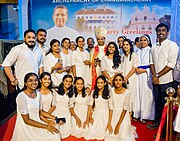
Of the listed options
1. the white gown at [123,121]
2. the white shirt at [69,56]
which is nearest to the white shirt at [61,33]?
the white shirt at [69,56]

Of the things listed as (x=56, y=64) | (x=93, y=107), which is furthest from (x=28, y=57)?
(x=93, y=107)

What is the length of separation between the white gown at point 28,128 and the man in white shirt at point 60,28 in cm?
194

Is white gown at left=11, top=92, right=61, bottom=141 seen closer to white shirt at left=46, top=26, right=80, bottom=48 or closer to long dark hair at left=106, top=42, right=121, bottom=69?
long dark hair at left=106, top=42, right=121, bottom=69

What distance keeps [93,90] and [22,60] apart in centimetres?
106

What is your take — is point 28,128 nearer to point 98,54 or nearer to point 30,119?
point 30,119

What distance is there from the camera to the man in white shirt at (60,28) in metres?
4.94

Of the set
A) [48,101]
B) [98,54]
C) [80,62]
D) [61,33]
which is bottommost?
[48,101]

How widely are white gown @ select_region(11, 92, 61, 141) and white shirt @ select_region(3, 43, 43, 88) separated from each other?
620mm

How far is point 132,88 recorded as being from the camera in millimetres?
4051

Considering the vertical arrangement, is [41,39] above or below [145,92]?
above

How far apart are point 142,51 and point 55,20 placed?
1.83 meters

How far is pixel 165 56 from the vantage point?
355 centimetres

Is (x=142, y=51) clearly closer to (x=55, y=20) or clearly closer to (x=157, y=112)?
(x=157, y=112)

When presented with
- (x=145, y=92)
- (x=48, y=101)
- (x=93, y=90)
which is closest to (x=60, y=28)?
(x=93, y=90)
